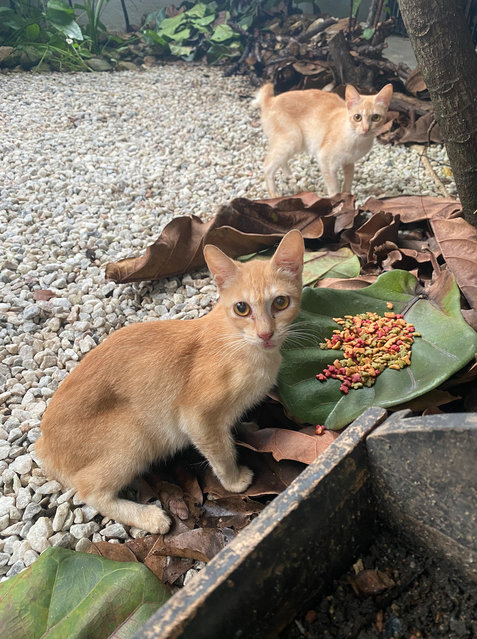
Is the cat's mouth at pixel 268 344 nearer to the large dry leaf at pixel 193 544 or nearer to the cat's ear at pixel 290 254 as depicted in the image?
the cat's ear at pixel 290 254

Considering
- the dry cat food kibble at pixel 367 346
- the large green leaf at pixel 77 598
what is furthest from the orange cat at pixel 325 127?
the large green leaf at pixel 77 598

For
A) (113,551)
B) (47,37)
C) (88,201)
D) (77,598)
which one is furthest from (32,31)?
(77,598)

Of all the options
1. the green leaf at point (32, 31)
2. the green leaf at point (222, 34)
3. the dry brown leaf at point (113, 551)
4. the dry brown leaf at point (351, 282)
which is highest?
the green leaf at point (32, 31)

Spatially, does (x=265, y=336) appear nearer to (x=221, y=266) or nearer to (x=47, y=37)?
(x=221, y=266)

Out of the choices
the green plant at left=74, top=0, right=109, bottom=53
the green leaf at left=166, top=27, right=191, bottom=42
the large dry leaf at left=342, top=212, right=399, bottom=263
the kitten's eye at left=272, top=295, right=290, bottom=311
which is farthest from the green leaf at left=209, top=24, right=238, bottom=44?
the kitten's eye at left=272, top=295, right=290, bottom=311

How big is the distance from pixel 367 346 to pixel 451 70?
4.81 ft

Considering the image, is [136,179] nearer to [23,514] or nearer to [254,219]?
[254,219]

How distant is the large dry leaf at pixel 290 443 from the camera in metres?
1.69

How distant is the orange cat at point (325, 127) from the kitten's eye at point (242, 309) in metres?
2.18

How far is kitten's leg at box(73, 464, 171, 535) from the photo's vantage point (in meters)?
1.71

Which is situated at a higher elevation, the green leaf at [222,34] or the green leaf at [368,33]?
the green leaf at [222,34]

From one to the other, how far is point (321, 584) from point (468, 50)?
241 centimetres

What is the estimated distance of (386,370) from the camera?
5.94ft

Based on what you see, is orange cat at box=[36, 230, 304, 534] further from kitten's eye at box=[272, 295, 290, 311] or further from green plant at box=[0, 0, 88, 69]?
green plant at box=[0, 0, 88, 69]
